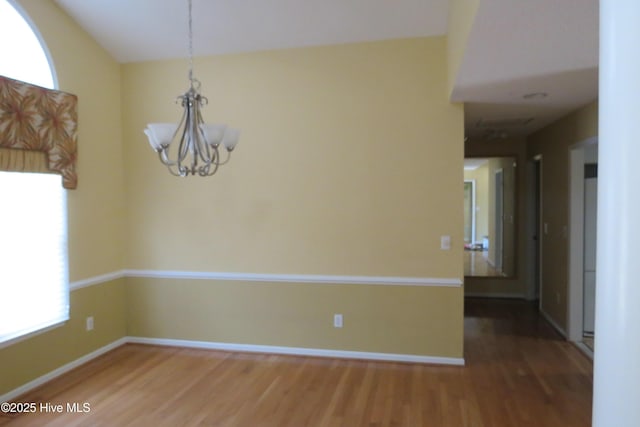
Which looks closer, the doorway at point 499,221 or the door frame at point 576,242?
the door frame at point 576,242

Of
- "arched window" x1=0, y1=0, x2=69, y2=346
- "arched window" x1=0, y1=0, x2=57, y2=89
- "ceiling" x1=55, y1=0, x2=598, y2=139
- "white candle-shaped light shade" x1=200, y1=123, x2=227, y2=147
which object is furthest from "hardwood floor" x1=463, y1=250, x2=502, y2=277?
"arched window" x1=0, y1=0, x2=57, y2=89

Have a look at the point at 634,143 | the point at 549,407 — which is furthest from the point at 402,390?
the point at 634,143

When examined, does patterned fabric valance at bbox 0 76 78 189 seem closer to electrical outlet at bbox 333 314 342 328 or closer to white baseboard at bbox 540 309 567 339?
electrical outlet at bbox 333 314 342 328

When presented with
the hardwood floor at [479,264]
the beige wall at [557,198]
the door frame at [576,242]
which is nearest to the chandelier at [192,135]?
the beige wall at [557,198]

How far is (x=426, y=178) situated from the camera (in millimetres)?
3725

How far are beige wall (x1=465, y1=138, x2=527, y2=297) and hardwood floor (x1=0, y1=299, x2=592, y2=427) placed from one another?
75.1 inches

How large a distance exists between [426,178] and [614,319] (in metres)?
2.94

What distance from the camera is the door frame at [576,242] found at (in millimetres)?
4238

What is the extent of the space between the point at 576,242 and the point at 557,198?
687mm

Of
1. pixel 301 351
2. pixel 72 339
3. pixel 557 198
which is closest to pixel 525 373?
pixel 301 351

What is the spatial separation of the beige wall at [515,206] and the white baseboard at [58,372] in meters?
5.07

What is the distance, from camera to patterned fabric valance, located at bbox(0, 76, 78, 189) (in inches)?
118

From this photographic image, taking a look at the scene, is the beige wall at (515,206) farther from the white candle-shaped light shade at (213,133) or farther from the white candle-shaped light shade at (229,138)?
the white candle-shaped light shade at (213,133)

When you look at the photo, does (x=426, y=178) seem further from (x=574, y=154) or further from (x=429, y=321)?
(x=574, y=154)
